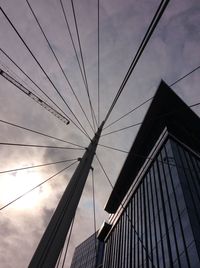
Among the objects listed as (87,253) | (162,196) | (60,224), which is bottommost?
(87,253)

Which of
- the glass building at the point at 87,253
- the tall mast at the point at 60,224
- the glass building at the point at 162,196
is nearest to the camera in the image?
the tall mast at the point at 60,224

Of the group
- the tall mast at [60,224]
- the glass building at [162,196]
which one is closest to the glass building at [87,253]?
the glass building at [162,196]

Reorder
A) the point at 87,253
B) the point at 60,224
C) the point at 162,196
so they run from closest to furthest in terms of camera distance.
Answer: the point at 60,224 < the point at 162,196 < the point at 87,253

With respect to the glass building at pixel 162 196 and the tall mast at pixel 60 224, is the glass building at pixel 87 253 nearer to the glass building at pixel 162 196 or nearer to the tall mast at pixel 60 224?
the glass building at pixel 162 196

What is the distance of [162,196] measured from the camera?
106 ft

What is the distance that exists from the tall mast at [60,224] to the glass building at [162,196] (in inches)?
314

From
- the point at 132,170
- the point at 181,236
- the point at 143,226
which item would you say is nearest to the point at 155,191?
the point at 143,226

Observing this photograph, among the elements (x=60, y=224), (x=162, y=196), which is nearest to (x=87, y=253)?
(x=162, y=196)

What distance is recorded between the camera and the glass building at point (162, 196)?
24.0 metres

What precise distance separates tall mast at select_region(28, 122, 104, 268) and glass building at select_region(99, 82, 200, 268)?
7982mm

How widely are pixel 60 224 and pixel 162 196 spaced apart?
95.1ft

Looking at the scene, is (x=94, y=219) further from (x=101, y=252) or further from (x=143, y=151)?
(x=101, y=252)

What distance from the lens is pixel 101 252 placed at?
81.1 metres

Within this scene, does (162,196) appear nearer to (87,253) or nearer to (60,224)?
(60,224)
